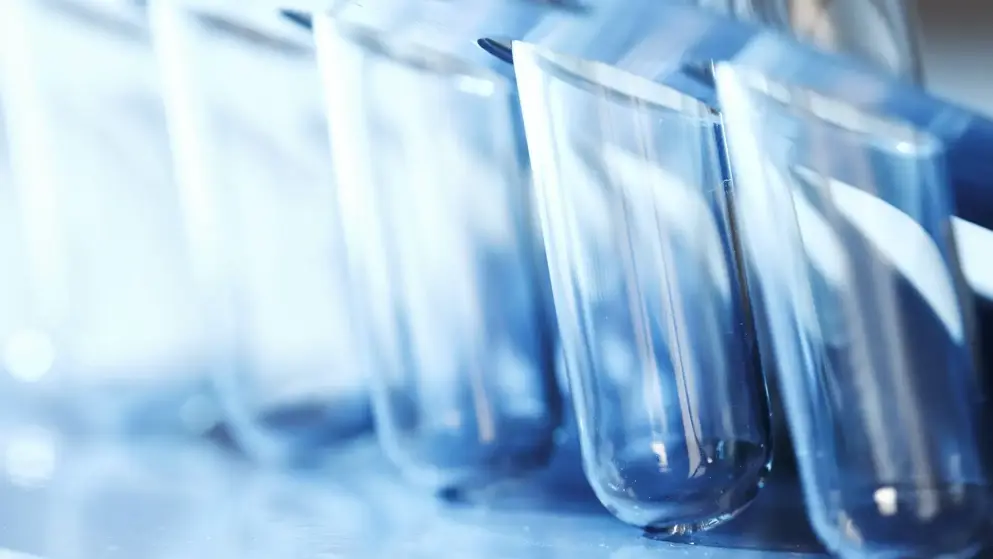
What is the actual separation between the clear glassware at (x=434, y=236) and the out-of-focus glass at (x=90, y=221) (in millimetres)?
254

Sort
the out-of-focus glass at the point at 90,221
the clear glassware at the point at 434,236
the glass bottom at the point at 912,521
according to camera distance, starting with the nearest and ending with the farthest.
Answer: the glass bottom at the point at 912,521 < the clear glassware at the point at 434,236 < the out-of-focus glass at the point at 90,221

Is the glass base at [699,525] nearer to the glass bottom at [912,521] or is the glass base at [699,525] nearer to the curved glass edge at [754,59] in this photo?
the glass bottom at [912,521]

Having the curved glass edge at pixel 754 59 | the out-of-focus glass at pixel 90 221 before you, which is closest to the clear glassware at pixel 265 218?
the out-of-focus glass at pixel 90 221

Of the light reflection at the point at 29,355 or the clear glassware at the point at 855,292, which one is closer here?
the clear glassware at the point at 855,292

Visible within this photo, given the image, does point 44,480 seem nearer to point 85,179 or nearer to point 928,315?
point 85,179

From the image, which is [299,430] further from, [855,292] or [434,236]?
[855,292]

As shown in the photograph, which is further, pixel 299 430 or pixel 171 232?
pixel 171 232

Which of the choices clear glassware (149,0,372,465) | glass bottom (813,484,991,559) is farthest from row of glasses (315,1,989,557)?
clear glassware (149,0,372,465)

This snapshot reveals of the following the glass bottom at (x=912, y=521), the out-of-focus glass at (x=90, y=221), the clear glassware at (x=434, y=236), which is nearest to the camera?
the glass bottom at (x=912, y=521)

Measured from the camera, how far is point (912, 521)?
40cm

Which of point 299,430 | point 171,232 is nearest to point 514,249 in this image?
point 299,430

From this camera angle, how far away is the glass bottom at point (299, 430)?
2.15ft

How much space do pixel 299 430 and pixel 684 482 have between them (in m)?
0.28

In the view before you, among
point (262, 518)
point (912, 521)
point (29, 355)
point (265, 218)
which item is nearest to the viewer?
point (912, 521)
